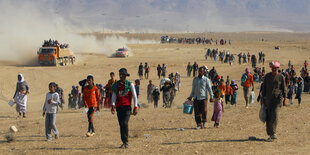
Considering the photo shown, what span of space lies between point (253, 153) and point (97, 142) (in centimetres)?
363

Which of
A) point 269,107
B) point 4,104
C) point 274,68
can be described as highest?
point 274,68

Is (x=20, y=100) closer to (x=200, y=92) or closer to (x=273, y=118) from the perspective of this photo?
(x=200, y=92)

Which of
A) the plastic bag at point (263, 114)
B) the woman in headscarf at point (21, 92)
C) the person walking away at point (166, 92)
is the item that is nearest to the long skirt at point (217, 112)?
the plastic bag at point (263, 114)

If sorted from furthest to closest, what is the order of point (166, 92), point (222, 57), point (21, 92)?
1. point (222, 57)
2. point (166, 92)
3. point (21, 92)

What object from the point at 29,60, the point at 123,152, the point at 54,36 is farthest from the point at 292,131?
the point at 54,36

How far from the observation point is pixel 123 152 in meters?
8.82

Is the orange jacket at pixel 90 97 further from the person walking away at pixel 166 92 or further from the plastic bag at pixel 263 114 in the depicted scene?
the person walking away at pixel 166 92

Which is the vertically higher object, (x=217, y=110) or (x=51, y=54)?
(x=51, y=54)

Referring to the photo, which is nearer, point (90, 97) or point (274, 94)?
point (274, 94)

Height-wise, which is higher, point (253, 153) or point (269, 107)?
point (269, 107)

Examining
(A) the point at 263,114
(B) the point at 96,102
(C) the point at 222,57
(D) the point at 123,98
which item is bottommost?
(A) the point at 263,114

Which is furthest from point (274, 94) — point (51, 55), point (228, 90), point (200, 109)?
point (51, 55)

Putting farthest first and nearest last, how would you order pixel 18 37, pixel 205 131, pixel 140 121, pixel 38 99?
1. pixel 18 37
2. pixel 38 99
3. pixel 140 121
4. pixel 205 131

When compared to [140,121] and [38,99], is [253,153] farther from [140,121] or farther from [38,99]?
[38,99]
